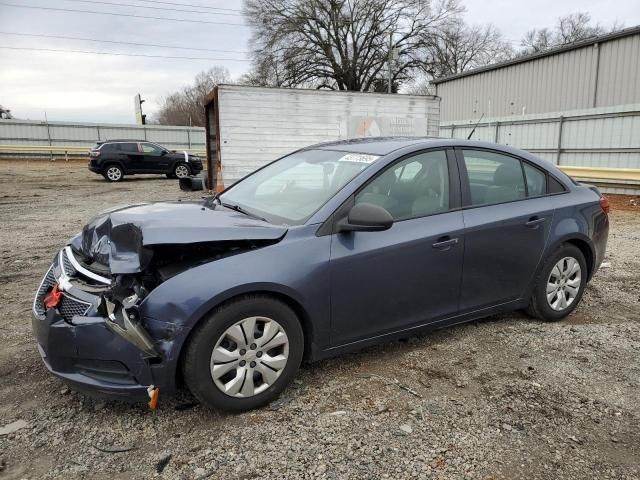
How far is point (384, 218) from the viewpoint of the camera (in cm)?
296

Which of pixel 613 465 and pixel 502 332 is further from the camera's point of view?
pixel 502 332

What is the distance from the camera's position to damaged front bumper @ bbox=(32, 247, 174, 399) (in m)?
2.59

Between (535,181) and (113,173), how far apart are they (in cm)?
1929

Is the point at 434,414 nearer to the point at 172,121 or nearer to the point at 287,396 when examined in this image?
the point at 287,396

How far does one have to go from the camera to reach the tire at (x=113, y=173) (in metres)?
20.3

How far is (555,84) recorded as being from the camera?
846 inches

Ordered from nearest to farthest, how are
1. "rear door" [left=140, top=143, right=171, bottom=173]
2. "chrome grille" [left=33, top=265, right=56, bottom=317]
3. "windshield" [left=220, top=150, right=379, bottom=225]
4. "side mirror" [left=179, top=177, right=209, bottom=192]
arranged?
"chrome grille" [left=33, top=265, right=56, bottom=317]
"windshield" [left=220, top=150, right=379, bottom=225]
"side mirror" [left=179, top=177, right=209, bottom=192]
"rear door" [left=140, top=143, right=171, bottom=173]

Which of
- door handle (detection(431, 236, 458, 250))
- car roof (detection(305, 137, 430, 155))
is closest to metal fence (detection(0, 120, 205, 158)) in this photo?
car roof (detection(305, 137, 430, 155))

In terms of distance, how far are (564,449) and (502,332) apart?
1563mm

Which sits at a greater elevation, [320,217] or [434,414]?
[320,217]

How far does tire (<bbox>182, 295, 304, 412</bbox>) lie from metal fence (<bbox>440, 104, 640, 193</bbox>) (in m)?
13.2

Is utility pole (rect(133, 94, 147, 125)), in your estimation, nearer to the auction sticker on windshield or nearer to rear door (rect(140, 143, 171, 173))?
rear door (rect(140, 143, 171, 173))

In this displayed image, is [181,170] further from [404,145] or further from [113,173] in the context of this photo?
[404,145]

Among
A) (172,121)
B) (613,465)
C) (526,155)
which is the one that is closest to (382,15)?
(526,155)
